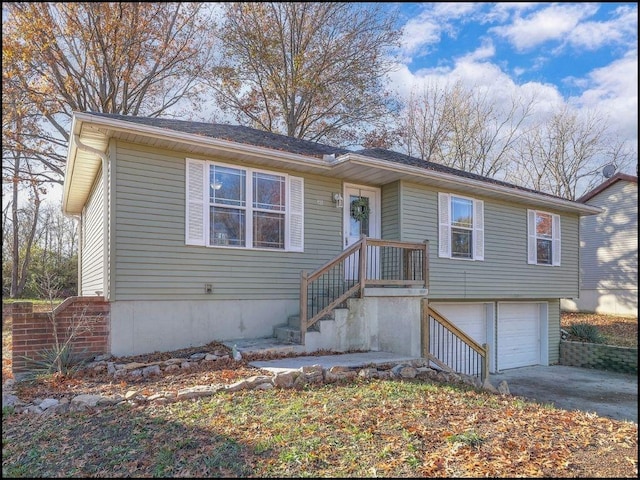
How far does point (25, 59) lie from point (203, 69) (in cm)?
596

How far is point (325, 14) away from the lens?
18047 millimetres

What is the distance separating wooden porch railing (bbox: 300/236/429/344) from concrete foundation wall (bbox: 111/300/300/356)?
632 millimetres

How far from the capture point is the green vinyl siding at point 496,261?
31.3 ft

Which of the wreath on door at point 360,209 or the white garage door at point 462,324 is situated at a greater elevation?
the wreath on door at point 360,209

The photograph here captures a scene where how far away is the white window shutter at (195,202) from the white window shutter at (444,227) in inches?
201

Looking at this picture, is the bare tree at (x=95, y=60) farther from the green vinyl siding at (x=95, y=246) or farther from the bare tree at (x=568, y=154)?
the bare tree at (x=568, y=154)

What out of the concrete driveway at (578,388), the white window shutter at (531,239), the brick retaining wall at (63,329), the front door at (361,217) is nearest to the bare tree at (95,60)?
the front door at (361,217)

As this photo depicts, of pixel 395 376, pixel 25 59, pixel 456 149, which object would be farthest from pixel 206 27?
pixel 395 376

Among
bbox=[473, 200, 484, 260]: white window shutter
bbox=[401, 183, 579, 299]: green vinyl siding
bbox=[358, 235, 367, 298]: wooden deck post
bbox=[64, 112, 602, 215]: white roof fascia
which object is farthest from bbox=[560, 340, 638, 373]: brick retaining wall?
bbox=[358, 235, 367, 298]: wooden deck post

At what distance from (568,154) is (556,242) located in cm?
1421

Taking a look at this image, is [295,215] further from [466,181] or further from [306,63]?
[306,63]

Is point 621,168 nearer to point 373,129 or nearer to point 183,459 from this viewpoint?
point 373,129

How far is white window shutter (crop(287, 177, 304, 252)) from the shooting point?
831cm

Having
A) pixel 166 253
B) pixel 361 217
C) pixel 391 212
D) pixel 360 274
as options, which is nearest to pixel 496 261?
pixel 391 212
